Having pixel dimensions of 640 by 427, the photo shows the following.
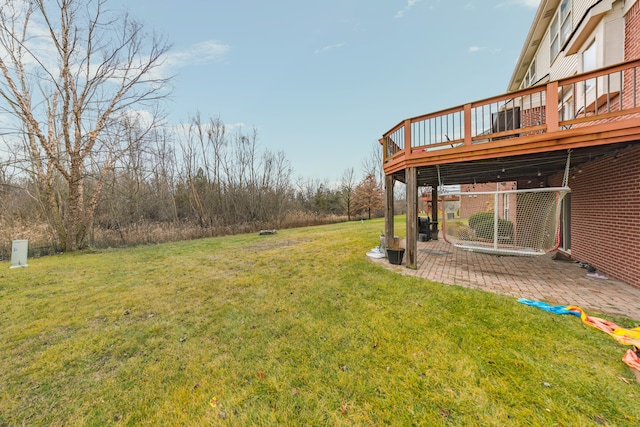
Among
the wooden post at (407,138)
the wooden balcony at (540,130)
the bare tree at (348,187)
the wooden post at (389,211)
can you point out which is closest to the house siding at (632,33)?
the wooden balcony at (540,130)

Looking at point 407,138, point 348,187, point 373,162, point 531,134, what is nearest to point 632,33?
point 531,134

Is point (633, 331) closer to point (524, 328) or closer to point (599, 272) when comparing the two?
point (524, 328)

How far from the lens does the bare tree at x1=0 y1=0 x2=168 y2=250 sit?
26.0 ft

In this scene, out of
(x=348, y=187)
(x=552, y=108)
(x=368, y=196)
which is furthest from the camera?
(x=348, y=187)

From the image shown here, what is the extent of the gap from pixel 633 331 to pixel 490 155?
2741 mm

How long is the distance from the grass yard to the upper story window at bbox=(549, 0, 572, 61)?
317 inches

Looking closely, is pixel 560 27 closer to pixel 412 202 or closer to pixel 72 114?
pixel 412 202

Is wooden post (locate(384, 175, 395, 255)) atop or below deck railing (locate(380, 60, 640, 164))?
below

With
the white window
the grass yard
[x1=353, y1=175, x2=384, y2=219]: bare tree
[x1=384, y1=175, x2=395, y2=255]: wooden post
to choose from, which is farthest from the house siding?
[x1=353, y1=175, x2=384, y2=219]: bare tree

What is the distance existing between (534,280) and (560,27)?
7.68m

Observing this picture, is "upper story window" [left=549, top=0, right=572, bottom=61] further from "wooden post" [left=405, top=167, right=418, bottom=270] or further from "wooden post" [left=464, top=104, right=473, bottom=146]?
"wooden post" [left=405, top=167, right=418, bottom=270]

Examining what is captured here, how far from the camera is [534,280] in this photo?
4246 mm

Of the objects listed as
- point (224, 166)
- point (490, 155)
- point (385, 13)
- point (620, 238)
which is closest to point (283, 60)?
point (385, 13)

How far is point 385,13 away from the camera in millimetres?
10781
